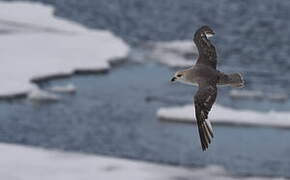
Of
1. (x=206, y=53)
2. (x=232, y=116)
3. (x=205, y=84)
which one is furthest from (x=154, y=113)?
(x=205, y=84)

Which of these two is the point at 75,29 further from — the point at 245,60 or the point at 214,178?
the point at 214,178

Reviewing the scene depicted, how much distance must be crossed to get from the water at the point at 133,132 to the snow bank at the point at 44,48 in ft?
2.37

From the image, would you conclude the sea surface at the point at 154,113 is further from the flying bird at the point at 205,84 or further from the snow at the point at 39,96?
the flying bird at the point at 205,84

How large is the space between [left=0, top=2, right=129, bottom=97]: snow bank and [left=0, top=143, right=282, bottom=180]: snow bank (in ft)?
11.2

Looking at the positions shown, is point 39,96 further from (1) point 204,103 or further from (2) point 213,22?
(1) point 204,103

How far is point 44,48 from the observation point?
23.5 m

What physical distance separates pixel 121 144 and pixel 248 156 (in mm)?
2417

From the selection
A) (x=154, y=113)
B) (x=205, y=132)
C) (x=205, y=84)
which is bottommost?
(x=205, y=132)

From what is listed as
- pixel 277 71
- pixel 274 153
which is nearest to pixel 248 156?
pixel 274 153

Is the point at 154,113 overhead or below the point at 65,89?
below

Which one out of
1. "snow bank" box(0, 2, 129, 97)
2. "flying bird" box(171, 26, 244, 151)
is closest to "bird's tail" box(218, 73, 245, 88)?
"flying bird" box(171, 26, 244, 151)

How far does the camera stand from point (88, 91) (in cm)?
2047

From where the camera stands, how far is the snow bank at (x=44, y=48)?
21.1 metres

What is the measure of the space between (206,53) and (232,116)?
8.96 metres
